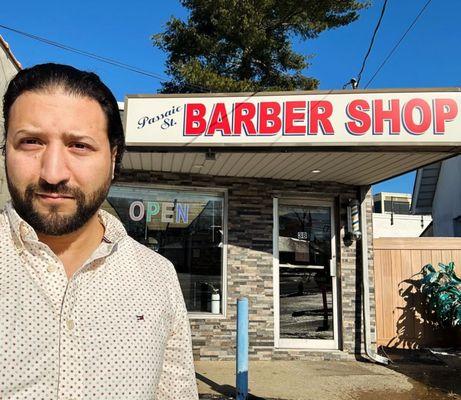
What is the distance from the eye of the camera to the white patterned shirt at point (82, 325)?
114 cm

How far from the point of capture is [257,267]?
734 centimetres

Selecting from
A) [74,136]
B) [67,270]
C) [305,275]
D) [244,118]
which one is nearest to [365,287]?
[305,275]

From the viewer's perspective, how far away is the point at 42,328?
1.17m

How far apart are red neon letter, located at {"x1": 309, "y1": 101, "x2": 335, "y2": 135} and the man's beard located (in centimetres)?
460

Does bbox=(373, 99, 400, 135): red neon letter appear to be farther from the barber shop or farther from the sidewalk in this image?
the sidewalk

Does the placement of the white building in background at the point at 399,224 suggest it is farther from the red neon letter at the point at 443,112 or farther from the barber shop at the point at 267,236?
the red neon letter at the point at 443,112

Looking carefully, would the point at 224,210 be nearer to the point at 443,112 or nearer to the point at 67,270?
the point at 443,112

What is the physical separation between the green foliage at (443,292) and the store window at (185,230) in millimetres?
3462

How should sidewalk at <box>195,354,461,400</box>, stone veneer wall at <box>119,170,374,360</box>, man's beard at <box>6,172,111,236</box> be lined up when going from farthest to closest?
stone veneer wall at <box>119,170,374,360</box> < sidewalk at <box>195,354,461,400</box> < man's beard at <box>6,172,111,236</box>

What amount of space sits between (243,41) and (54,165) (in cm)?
1726

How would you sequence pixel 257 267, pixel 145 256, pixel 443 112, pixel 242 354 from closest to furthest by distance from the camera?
pixel 145 256 → pixel 242 354 → pixel 443 112 → pixel 257 267

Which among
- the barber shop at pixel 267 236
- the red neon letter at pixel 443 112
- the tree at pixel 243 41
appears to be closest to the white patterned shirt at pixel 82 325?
the barber shop at pixel 267 236

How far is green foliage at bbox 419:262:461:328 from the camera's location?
7500 mm

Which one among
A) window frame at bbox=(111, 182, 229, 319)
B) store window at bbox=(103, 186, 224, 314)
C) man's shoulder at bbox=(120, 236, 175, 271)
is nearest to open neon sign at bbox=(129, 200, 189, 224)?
store window at bbox=(103, 186, 224, 314)
